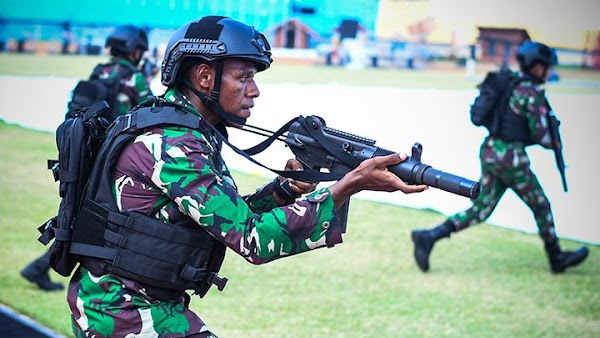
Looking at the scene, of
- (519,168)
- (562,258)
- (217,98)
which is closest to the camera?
(217,98)

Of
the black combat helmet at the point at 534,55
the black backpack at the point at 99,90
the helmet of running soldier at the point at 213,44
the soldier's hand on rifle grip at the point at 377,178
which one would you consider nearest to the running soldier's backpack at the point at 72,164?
the helmet of running soldier at the point at 213,44

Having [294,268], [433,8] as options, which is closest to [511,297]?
[294,268]

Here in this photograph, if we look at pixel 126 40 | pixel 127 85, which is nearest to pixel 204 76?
pixel 127 85

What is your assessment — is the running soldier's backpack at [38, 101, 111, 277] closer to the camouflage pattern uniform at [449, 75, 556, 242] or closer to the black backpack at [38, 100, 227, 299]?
the black backpack at [38, 100, 227, 299]

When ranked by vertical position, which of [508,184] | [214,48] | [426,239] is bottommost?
[426,239]

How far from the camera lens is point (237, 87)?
397cm

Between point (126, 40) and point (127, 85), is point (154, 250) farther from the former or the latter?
point (126, 40)

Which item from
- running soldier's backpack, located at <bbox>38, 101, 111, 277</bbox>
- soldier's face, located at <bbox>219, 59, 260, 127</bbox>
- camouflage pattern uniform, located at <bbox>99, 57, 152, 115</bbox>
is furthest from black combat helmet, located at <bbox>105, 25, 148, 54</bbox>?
soldier's face, located at <bbox>219, 59, 260, 127</bbox>

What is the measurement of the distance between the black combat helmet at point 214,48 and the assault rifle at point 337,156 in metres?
0.22

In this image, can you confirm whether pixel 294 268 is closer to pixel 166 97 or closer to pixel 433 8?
pixel 166 97

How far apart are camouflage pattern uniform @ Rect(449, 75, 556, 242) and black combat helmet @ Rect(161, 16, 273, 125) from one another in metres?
5.41

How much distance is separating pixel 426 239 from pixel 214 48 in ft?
19.3

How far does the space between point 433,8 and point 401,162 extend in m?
15.4

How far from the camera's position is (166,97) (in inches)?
159
